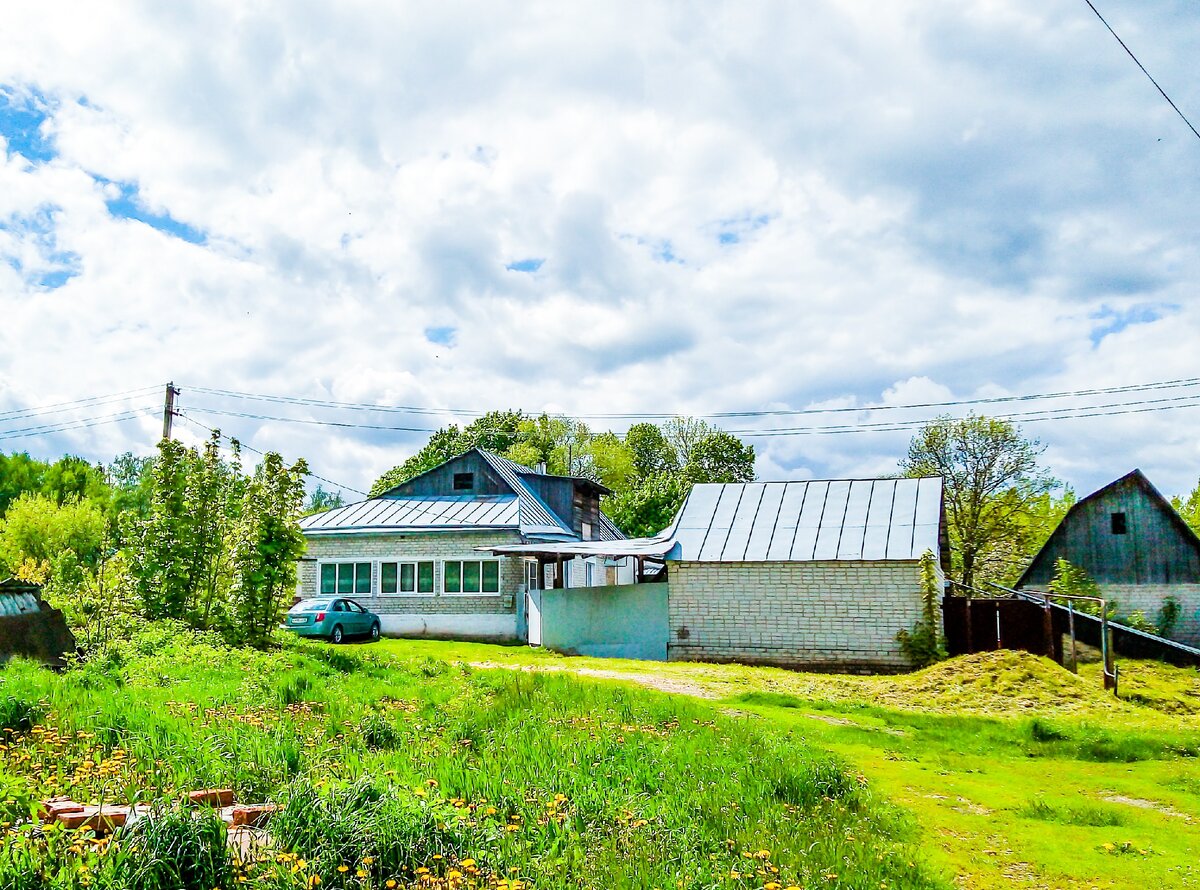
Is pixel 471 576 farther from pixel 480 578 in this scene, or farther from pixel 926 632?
pixel 926 632

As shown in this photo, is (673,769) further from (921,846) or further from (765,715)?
(765,715)

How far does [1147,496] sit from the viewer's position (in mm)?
26672

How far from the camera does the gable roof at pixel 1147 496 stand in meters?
26.0

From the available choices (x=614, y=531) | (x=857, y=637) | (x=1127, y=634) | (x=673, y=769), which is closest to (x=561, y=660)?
(x=857, y=637)

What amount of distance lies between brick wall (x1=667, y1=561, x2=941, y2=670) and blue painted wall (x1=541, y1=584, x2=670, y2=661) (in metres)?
0.46

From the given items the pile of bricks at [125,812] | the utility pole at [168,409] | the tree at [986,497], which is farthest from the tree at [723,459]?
the pile of bricks at [125,812]

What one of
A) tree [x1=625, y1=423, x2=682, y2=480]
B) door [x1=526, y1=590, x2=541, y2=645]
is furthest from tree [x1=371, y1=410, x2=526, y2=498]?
door [x1=526, y1=590, x2=541, y2=645]

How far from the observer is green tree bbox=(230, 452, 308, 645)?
16.2m

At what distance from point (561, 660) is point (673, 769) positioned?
14.5m

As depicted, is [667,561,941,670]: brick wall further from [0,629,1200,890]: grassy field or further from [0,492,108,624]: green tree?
[0,492,108,624]: green tree

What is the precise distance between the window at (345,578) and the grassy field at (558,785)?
56.2 ft

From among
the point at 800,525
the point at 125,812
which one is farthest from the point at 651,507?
the point at 125,812

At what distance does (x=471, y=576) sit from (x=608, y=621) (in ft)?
21.8

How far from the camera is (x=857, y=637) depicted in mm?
20297
